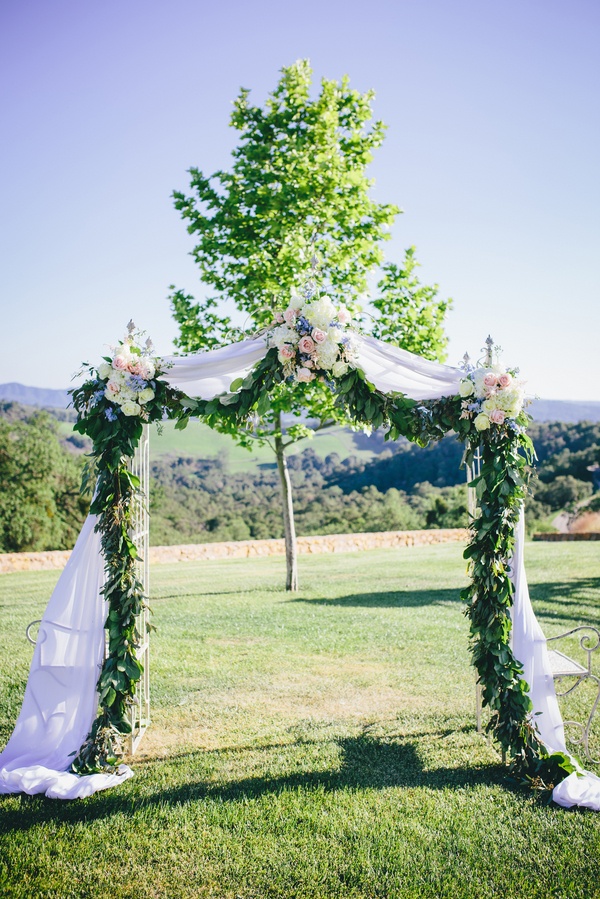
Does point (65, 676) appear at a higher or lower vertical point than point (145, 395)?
lower

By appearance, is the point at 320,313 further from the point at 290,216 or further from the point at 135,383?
the point at 290,216

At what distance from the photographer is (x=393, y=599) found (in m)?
12.3

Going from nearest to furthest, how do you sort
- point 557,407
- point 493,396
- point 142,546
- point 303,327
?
point 493,396
point 303,327
point 142,546
point 557,407

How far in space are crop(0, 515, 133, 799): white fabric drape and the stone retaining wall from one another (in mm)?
11305

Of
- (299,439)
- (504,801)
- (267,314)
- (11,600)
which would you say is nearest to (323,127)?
(267,314)

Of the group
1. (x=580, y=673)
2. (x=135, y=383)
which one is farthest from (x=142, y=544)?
(x=580, y=673)

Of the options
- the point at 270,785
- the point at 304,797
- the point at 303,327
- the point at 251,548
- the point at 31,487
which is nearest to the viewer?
the point at 304,797

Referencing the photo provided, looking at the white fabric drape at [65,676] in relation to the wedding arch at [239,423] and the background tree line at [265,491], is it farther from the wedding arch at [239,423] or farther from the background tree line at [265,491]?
the background tree line at [265,491]

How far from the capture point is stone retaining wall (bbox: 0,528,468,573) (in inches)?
626

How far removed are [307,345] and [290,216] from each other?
7139 mm

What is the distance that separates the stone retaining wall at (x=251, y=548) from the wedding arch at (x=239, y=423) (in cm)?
1115

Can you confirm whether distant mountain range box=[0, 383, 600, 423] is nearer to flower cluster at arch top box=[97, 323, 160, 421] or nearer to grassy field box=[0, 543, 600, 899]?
grassy field box=[0, 543, 600, 899]

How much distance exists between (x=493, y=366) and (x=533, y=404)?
461mm

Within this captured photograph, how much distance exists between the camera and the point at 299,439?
12.8m
